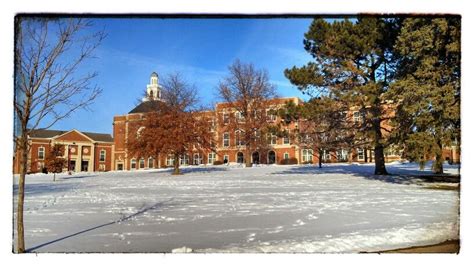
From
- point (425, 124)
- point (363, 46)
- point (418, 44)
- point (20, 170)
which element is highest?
point (363, 46)

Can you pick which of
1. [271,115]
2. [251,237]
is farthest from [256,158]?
[251,237]

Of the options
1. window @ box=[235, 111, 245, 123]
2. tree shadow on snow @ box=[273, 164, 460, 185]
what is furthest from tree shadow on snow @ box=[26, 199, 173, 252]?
tree shadow on snow @ box=[273, 164, 460, 185]

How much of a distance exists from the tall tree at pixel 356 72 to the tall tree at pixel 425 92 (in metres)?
0.89

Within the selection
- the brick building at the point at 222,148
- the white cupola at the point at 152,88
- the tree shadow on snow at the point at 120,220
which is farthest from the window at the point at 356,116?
the tree shadow on snow at the point at 120,220

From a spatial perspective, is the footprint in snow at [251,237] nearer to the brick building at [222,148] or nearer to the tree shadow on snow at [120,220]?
the tree shadow on snow at [120,220]

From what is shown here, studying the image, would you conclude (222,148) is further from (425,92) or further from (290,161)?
(290,161)

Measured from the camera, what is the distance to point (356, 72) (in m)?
11.4

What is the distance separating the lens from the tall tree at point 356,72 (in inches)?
408

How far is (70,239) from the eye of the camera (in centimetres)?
444

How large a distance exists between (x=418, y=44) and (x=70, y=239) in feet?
25.1

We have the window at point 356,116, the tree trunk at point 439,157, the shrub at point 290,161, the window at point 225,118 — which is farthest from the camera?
the shrub at point 290,161

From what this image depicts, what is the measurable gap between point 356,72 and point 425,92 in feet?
11.0

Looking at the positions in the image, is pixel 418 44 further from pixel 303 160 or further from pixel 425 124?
pixel 303 160
